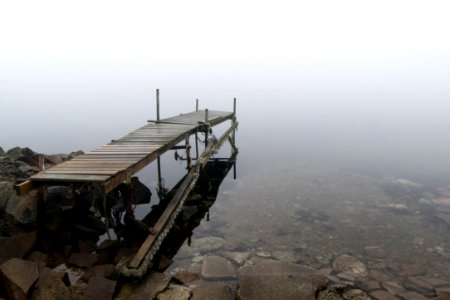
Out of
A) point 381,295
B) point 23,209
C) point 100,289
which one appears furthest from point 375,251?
point 23,209

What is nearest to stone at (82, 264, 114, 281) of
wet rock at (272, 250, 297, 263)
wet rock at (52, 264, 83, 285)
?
wet rock at (52, 264, 83, 285)

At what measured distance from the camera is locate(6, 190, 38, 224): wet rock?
344 inches

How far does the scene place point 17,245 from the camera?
7777mm

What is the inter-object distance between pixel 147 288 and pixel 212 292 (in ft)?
4.25

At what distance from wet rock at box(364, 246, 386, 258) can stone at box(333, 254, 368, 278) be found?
→ 853mm

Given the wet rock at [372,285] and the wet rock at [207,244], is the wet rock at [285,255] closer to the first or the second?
the wet rock at [207,244]

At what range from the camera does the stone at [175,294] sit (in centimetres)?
671

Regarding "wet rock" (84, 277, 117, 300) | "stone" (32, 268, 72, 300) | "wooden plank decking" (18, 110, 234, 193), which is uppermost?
"wooden plank decking" (18, 110, 234, 193)

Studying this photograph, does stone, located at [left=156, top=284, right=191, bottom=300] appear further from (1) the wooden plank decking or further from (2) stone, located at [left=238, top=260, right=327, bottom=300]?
(1) the wooden plank decking

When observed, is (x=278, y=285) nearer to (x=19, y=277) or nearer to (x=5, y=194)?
(x=19, y=277)

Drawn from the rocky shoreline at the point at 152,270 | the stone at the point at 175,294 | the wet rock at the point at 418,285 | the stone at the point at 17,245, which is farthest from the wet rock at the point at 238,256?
the stone at the point at 17,245

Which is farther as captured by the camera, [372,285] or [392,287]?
[372,285]

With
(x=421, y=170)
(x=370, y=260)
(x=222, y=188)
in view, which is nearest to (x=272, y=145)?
(x=421, y=170)

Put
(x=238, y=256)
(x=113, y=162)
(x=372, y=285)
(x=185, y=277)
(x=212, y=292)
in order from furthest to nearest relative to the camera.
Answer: (x=238, y=256) → (x=372, y=285) → (x=113, y=162) → (x=185, y=277) → (x=212, y=292)
